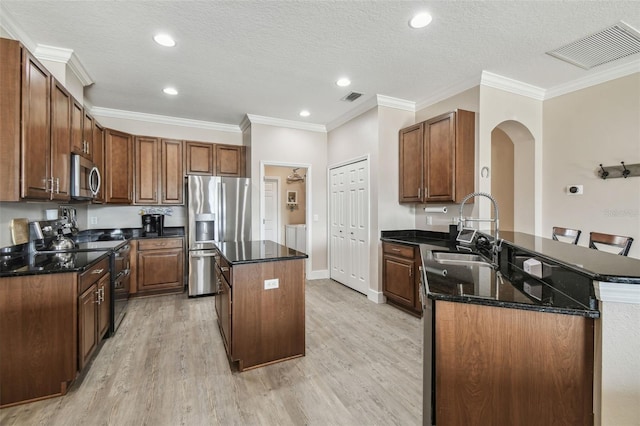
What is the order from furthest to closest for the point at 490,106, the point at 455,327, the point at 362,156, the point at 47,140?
1. the point at 362,156
2. the point at 490,106
3. the point at 47,140
4. the point at 455,327

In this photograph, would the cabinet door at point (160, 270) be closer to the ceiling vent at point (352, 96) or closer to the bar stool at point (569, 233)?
the ceiling vent at point (352, 96)

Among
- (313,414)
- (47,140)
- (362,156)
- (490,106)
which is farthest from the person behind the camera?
(362,156)

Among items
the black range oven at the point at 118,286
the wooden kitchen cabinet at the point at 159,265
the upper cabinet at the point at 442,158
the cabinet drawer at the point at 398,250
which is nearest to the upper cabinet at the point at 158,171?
the wooden kitchen cabinet at the point at 159,265

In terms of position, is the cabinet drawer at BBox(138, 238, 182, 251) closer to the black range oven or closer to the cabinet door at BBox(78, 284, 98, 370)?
the black range oven

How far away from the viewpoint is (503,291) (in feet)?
4.39

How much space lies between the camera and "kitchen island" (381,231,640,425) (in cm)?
110

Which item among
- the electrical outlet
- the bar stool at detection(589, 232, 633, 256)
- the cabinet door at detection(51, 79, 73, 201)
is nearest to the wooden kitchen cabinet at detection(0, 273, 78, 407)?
the cabinet door at detection(51, 79, 73, 201)

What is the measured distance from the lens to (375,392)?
2.03 metres

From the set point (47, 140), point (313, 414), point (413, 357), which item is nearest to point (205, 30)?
point (47, 140)

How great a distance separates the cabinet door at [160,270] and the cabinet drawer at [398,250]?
305 cm

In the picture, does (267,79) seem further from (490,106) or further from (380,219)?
(490,106)

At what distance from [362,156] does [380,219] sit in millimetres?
995

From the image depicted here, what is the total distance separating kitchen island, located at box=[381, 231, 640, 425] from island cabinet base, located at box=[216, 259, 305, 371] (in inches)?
52.9

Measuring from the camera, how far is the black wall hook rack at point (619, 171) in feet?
9.72
